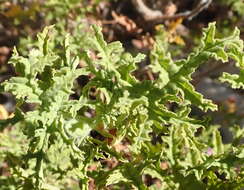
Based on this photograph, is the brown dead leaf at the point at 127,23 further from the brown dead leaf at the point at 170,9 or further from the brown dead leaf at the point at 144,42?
the brown dead leaf at the point at 170,9

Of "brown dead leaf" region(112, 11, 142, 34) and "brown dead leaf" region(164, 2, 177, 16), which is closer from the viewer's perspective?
"brown dead leaf" region(112, 11, 142, 34)

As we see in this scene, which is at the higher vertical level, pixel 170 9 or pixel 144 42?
pixel 170 9

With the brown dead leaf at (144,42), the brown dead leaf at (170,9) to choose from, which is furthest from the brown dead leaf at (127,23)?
the brown dead leaf at (170,9)

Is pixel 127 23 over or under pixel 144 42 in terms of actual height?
over

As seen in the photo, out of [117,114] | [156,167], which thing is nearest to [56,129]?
[117,114]

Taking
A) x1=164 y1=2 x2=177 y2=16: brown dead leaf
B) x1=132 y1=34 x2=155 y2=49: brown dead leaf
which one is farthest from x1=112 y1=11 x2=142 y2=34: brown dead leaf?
x1=164 y1=2 x2=177 y2=16: brown dead leaf

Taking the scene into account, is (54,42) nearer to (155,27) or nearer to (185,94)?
(155,27)

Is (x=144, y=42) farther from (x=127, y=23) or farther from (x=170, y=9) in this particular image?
(x=170, y=9)

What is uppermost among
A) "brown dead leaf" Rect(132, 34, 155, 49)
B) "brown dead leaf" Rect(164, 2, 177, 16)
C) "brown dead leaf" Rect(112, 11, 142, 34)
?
"brown dead leaf" Rect(164, 2, 177, 16)

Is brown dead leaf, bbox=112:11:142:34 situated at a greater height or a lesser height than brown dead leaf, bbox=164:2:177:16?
lesser

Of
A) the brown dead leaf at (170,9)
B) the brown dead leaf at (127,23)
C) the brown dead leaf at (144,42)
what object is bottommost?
the brown dead leaf at (144,42)

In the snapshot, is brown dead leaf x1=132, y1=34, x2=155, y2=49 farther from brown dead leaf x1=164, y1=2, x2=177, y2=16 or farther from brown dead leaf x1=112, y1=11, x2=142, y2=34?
brown dead leaf x1=164, y1=2, x2=177, y2=16

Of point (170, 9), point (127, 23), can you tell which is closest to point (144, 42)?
point (127, 23)
